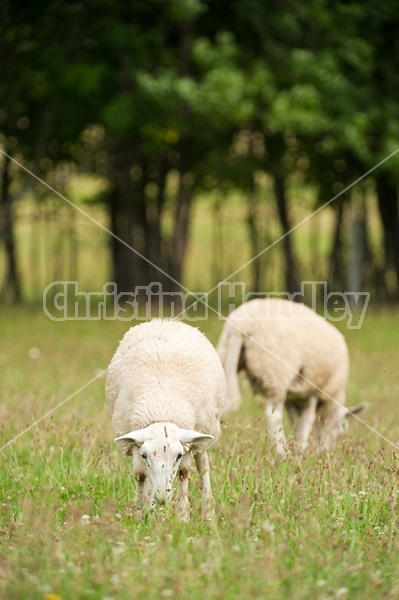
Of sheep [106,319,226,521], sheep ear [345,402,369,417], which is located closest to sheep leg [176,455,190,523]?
sheep [106,319,226,521]

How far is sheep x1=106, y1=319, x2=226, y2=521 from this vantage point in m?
5.33

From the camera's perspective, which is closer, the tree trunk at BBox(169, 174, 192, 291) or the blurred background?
the blurred background

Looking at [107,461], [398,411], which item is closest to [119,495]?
[107,461]

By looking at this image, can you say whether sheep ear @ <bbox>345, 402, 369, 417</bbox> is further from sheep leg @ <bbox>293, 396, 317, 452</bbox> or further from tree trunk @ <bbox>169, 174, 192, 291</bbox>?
tree trunk @ <bbox>169, 174, 192, 291</bbox>

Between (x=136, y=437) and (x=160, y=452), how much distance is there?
0.17 m

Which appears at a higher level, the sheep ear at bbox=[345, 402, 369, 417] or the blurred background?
the blurred background

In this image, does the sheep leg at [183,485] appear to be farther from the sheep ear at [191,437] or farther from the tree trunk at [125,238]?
the tree trunk at [125,238]

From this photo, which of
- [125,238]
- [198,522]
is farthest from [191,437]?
[125,238]

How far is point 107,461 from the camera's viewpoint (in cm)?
654

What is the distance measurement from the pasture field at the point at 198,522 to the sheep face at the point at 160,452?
17cm

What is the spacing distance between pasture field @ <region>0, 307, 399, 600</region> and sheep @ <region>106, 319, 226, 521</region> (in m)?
0.21

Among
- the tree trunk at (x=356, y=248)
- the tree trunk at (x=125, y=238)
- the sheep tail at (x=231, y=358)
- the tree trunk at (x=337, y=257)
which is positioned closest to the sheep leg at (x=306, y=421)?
the sheep tail at (x=231, y=358)

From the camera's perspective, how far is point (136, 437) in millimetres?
5383

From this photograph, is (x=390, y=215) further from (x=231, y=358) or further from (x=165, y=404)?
(x=165, y=404)
